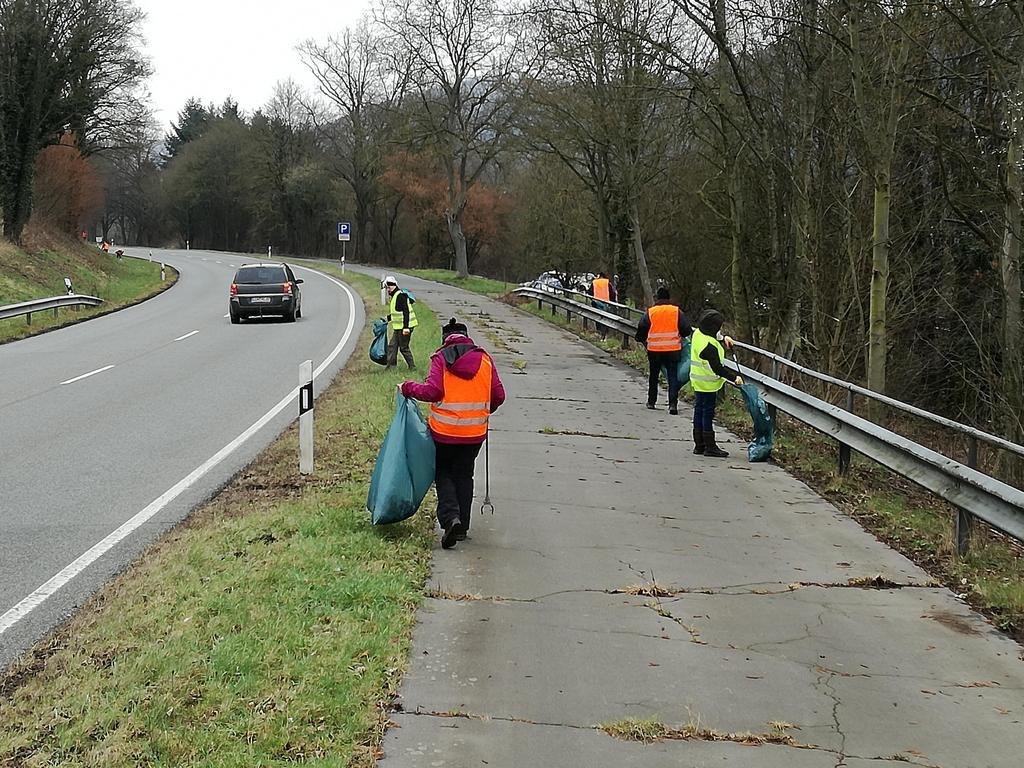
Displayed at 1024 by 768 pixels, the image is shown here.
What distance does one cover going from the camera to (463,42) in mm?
48125

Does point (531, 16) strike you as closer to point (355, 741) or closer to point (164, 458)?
point (164, 458)

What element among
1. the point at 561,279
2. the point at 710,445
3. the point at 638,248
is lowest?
the point at 710,445

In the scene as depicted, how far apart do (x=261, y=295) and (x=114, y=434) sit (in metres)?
17.0

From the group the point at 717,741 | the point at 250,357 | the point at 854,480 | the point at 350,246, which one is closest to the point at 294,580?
the point at 717,741

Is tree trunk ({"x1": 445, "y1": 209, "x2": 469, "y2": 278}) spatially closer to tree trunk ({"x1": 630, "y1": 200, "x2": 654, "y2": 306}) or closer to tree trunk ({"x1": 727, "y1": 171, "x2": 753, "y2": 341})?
tree trunk ({"x1": 630, "y1": 200, "x2": 654, "y2": 306})

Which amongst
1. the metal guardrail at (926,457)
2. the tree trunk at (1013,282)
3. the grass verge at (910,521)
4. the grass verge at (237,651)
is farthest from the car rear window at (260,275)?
the grass verge at (237,651)

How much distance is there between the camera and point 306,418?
9.22m

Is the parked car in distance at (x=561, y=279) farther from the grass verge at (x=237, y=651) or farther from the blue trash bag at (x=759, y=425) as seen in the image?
the grass verge at (x=237, y=651)

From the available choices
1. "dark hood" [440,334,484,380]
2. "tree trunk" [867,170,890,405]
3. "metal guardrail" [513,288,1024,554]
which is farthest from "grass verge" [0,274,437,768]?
"tree trunk" [867,170,890,405]

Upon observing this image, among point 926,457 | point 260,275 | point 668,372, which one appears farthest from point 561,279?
point 926,457

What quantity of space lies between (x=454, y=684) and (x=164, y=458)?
20.8 ft

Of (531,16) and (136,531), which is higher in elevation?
(531,16)

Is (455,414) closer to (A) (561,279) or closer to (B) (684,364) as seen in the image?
(B) (684,364)

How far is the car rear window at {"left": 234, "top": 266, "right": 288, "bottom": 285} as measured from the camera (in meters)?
28.6
